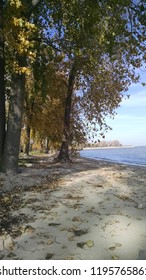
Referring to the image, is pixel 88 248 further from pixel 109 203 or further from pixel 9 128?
pixel 9 128

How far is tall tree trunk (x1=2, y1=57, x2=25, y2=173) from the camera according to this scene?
42.9 ft

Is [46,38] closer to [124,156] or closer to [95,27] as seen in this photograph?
[95,27]

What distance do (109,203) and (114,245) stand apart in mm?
2602

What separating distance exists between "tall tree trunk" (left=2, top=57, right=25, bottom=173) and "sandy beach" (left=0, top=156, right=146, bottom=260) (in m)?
1.55

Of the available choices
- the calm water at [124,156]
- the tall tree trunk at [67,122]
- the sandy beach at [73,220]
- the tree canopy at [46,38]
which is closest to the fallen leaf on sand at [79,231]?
the sandy beach at [73,220]

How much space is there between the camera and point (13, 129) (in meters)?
13.1

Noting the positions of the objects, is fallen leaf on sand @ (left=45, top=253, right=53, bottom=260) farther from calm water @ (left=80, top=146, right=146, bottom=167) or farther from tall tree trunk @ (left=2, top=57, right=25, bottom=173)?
calm water @ (left=80, top=146, right=146, bottom=167)

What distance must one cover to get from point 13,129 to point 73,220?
6.48 meters

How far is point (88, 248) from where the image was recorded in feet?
20.0

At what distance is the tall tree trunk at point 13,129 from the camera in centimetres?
1308

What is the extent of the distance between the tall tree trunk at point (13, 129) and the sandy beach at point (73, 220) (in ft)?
5.09

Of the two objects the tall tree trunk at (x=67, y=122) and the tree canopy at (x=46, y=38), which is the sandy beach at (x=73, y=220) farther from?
the tall tree trunk at (x=67, y=122)

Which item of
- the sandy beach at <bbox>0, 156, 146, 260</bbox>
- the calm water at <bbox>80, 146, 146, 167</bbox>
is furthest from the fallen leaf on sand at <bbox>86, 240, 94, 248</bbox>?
the calm water at <bbox>80, 146, 146, 167</bbox>
